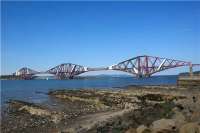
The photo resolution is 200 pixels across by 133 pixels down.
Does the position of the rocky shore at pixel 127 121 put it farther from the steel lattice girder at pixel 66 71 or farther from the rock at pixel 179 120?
the steel lattice girder at pixel 66 71

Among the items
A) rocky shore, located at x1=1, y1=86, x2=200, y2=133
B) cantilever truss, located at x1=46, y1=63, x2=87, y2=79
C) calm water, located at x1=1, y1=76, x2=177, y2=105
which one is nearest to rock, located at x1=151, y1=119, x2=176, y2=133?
rocky shore, located at x1=1, y1=86, x2=200, y2=133

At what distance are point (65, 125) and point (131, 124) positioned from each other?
5.29 m

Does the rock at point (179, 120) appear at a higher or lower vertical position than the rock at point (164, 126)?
higher

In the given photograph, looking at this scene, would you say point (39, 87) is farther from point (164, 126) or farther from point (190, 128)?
point (190, 128)

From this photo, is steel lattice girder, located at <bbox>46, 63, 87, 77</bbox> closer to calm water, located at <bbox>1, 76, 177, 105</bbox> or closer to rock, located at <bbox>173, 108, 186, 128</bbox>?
calm water, located at <bbox>1, 76, 177, 105</bbox>

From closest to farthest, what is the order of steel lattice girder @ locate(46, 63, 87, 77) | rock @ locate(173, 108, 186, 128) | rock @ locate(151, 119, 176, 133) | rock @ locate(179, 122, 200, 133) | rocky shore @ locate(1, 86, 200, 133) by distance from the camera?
rock @ locate(179, 122, 200, 133), rock @ locate(151, 119, 176, 133), rock @ locate(173, 108, 186, 128), rocky shore @ locate(1, 86, 200, 133), steel lattice girder @ locate(46, 63, 87, 77)

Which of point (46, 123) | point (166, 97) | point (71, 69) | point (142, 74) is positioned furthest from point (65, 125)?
point (71, 69)

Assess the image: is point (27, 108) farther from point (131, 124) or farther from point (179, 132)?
point (179, 132)

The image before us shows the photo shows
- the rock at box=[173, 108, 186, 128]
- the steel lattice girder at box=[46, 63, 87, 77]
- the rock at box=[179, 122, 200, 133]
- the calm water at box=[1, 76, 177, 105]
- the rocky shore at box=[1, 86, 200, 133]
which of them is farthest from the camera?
the steel lattice girder at box=[46, 63, 87, 77]

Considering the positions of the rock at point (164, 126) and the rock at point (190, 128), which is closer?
the rock at point (190, 128)

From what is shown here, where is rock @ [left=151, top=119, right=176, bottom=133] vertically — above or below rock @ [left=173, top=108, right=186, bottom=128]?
below

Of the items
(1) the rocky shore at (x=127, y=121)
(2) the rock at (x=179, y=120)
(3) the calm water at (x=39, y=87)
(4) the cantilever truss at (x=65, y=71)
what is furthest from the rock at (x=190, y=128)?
(4) the cantilever truss at (x=65, y=71)

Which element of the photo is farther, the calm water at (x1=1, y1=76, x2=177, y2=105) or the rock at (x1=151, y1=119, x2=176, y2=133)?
the calm water at (x1=1, y1=76, x2=177, y2=105)

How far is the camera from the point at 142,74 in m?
132
